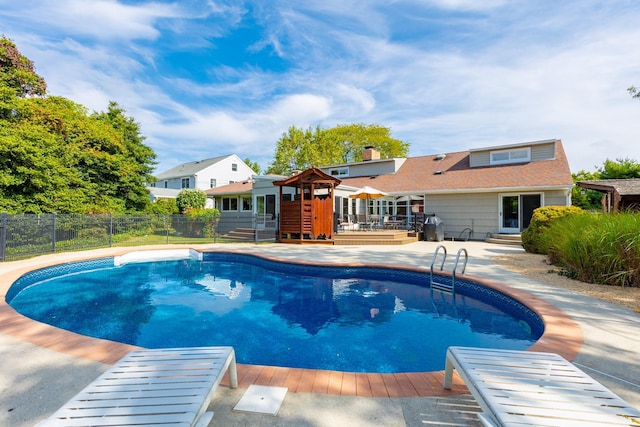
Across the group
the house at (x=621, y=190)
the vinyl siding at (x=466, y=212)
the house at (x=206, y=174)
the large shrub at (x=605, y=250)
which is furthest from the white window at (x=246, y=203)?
the house at (x=621, y=190)

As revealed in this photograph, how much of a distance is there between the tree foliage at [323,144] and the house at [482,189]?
1720 cm

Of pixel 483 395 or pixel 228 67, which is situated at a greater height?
pixel 228 67

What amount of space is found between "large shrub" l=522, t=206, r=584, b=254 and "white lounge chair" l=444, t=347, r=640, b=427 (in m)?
9.88

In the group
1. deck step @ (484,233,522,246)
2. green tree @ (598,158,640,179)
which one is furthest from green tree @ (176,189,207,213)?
green tree @ (598,158,640,179)

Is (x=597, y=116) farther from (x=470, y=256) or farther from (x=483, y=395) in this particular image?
Result: (x=483, y=395)

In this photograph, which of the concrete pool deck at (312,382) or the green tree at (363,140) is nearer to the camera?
the concrete pool deck at (312,382)

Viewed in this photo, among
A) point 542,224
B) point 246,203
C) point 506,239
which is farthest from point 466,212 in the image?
point 246,203

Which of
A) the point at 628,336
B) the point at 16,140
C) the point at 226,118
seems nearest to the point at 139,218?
the point at 16,140

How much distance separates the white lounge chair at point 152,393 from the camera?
5.26 ft

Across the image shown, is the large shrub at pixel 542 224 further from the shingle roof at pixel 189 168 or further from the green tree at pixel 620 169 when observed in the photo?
the shingle roof at pixel 189 168

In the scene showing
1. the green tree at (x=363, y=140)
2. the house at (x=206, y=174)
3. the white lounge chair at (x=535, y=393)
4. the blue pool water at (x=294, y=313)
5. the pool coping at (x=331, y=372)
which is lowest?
the blue pool water at (x=294, y=313)

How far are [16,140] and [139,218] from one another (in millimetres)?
6150

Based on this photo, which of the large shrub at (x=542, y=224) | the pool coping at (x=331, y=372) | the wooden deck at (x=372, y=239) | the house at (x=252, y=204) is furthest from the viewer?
the house at (x=252, y=204)

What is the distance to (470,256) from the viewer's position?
10508 millimetres
